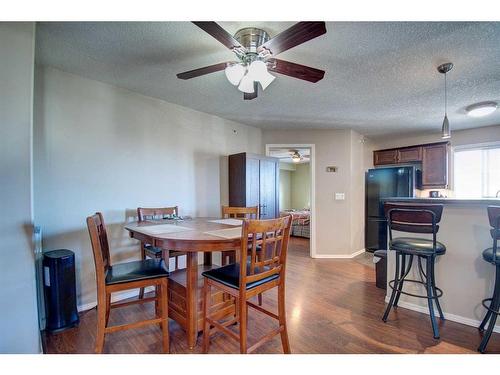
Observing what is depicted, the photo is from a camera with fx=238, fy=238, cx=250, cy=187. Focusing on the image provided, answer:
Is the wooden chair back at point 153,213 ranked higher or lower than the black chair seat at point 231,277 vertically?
higher

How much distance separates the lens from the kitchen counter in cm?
202

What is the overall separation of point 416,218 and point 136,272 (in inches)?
85.6

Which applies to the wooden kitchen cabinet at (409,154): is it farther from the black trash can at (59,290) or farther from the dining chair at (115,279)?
the black trash can at (59,290)

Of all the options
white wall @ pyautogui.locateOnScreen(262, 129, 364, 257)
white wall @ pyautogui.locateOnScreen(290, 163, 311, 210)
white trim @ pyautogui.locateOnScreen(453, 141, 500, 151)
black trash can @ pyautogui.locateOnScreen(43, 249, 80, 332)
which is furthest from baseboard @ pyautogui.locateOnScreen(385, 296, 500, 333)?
white wall @ pyautogui.locateOnScreen(290, 163, 311, 210)

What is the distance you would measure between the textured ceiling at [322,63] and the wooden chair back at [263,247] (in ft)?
4.50

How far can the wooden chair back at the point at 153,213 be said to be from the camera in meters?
2.63

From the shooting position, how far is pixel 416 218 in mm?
1911

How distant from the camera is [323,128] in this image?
4.36 meters

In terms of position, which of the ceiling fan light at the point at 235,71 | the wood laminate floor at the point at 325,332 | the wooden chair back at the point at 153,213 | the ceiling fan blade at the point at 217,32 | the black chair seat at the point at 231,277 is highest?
the ceiling fan blade at the point at 217,32

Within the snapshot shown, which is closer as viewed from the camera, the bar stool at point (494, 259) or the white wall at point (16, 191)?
the white wall at point (16, 191)

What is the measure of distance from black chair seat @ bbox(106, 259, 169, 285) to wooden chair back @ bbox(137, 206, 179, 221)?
0.89 metres

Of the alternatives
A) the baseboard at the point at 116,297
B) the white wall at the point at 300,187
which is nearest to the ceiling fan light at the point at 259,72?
the baseboard at the point at 116,297
